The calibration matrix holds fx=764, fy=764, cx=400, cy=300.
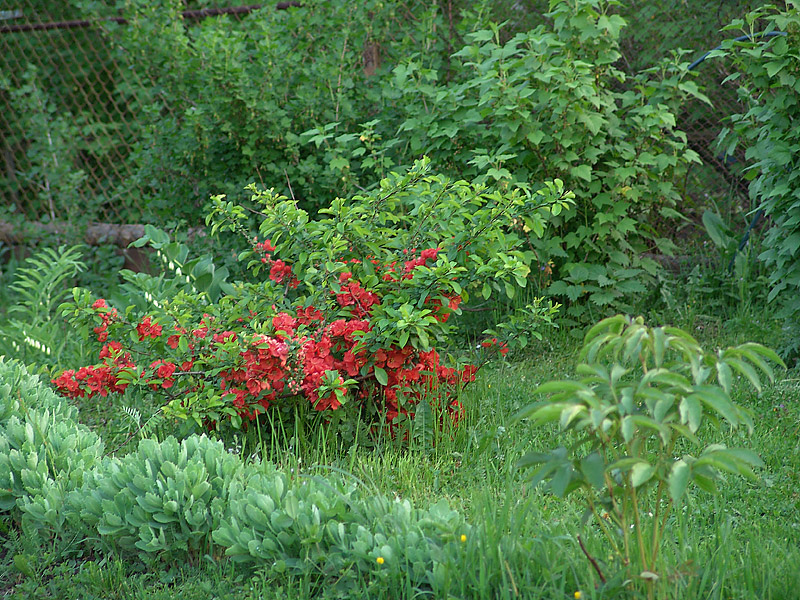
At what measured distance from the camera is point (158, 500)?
7.32ft

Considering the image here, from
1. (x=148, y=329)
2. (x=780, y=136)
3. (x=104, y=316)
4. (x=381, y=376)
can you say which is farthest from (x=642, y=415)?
(x=780, y=136)

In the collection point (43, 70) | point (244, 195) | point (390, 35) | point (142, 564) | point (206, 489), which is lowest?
point (142, 564)

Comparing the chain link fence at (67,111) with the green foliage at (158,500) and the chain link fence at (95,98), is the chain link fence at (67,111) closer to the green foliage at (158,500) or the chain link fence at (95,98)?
the chain link fence at (95,98)

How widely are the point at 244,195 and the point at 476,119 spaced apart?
1592mm

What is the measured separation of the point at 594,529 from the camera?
2.35 meters

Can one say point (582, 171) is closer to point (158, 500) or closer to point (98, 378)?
point (98, 378)

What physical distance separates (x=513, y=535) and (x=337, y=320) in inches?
48.5

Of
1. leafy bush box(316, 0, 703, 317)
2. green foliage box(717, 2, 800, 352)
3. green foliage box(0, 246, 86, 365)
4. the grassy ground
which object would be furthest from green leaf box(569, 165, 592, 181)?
→ green foliage box(0, 246, 86, 365)

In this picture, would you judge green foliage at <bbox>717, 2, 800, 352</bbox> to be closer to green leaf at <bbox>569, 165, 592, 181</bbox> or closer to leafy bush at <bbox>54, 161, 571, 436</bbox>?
green leaf at <bbox>569, 165, 592, 181</bbox>

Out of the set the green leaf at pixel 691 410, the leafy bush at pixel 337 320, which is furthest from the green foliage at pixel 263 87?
the green leaf at pixel 691 410

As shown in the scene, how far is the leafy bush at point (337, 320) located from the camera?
2.78 m

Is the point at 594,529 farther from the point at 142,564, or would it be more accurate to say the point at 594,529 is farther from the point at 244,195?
the point at 244,195

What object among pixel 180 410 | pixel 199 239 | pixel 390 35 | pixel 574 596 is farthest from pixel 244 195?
pixel 574 596

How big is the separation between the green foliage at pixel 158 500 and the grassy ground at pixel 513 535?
0.26 feet
